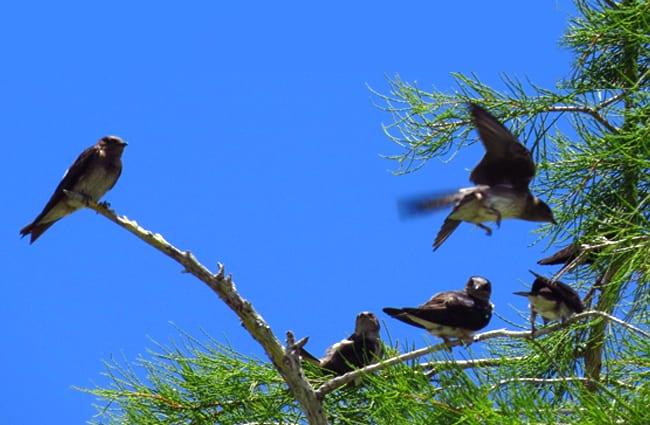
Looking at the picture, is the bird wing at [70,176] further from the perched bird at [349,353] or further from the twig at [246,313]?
the perched bird at [349,353]

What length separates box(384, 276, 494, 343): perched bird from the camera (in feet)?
11.4

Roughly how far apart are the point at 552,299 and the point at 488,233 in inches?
12.2

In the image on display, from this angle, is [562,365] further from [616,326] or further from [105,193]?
[105,193]

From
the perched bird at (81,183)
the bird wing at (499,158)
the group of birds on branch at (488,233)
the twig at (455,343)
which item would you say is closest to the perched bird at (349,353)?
the group of birds on branch at (488,233)

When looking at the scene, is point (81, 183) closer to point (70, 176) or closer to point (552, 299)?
point (70, 176)

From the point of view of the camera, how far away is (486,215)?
135 inches

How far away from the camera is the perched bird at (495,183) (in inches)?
132

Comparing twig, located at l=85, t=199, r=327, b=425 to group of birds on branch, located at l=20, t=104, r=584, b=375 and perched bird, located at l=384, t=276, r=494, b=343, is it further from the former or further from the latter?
perched bird, located at l=384, t=276, r=494, b=343

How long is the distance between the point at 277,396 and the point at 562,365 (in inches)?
48.1

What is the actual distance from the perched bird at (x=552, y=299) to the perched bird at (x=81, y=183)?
5.13 ft

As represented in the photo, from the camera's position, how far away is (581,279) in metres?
4.71

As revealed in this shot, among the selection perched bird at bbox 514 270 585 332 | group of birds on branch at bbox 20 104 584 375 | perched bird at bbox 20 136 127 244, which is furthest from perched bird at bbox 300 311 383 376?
perched bird at bbox 20 136 127 244

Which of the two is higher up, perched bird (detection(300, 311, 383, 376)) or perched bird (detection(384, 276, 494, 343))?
perched bird (detection(300, 311, 383, 376))

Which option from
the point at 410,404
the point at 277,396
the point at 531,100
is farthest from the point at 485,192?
the point at 531,100
